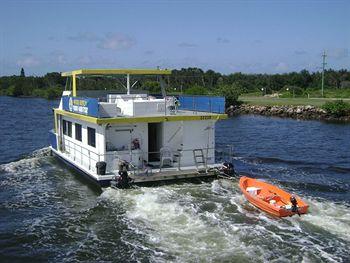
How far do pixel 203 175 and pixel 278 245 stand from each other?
6.09 metres

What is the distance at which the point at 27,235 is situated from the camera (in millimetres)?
13461

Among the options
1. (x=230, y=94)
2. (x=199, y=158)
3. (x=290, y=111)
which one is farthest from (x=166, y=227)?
(x=230, y=94)

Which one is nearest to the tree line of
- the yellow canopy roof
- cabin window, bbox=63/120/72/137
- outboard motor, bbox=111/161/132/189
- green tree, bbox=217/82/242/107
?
green tree, bbox=217/82/242/107

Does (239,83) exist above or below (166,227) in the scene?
above

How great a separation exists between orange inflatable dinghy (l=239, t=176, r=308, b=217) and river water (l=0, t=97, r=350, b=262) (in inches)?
10.2

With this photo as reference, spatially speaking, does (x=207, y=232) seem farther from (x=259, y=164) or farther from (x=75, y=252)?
(x=259, y=164)

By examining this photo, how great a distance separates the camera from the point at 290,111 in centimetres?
5497

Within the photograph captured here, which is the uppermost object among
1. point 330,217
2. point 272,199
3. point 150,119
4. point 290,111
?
point 150,119

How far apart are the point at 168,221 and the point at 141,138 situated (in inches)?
212

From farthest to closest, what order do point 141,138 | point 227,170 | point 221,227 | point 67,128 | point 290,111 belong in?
point 290,111
point 67,128
point 141,138
point 227,170
point 221,227

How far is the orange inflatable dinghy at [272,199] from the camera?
542 inches

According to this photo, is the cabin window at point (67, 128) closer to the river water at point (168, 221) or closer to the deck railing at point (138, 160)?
the river water at point (168, 221)

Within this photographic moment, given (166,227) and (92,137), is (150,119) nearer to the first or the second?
(92,137)

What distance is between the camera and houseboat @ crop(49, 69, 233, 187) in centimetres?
1719
